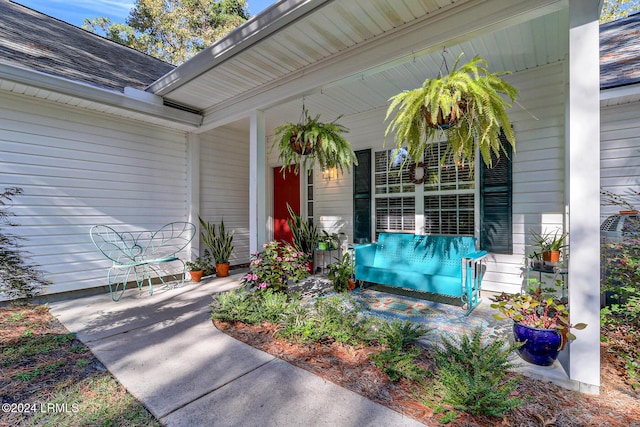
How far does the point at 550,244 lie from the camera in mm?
3111

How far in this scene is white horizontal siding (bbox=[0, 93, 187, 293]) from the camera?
Answer: 3.30 metres

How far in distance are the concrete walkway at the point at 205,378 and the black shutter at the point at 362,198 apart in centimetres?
260

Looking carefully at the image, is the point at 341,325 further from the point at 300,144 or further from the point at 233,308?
the point at 300,144

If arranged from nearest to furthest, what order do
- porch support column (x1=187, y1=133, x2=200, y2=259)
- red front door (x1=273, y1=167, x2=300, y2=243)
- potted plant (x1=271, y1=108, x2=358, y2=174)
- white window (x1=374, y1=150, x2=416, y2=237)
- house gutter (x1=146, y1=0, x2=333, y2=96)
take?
house gutter (x1=146, y1=0, x2=333, y2=96) → potted plant (x1=271, y1=108, x2=358, y2=174) → white window (x1=374, y1=150, x2=416, y2=237) → porch support column (x1=187, y1=133, x2=200, y2=259) → red front door (x1=273, y1=167, x2=300, y2=243)

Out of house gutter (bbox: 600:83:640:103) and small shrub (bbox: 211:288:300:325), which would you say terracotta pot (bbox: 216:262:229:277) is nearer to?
small shrub (bbox: 211:288:300:325)

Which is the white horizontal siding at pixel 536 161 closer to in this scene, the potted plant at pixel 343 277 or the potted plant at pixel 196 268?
the potted plant at pixel 343 277

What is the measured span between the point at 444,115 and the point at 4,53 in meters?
4.45

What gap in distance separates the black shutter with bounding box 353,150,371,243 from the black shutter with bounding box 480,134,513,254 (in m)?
1.62

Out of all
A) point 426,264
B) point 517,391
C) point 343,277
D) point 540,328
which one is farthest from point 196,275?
point 540,328

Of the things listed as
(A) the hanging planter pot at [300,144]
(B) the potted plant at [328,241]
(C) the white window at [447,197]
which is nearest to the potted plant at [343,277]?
(B) the potted plant at [328,241]

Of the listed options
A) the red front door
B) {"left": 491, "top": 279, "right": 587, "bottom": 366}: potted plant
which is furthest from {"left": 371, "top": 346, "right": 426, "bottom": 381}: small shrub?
the red front door

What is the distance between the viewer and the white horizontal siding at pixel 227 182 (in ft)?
16.8

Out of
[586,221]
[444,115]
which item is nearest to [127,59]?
[444,115]

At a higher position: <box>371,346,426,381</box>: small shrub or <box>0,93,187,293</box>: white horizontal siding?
<box>0,93,187,293</box>: white horizontal siding
